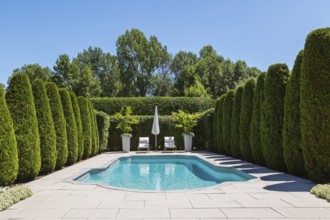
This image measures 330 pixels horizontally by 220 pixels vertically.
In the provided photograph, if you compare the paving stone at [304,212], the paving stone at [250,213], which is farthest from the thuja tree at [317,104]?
the paving stone at [250,213]

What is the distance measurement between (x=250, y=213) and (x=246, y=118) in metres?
7.83

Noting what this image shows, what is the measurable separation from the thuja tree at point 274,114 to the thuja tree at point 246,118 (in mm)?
2025

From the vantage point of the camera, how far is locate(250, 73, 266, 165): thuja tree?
1048cm

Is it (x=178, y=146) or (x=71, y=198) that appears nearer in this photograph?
(x=71, y=198)

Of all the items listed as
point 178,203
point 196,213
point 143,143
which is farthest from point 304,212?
point 143,143

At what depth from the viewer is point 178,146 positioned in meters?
20.3

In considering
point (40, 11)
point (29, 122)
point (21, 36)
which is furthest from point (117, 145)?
point (29, 122)

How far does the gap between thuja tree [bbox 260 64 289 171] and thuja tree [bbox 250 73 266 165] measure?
83 cm

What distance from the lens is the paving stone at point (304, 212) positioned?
4.14 meters

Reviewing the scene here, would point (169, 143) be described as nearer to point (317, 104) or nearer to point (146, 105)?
point (146, 105)

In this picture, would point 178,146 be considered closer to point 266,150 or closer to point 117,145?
point 117,145

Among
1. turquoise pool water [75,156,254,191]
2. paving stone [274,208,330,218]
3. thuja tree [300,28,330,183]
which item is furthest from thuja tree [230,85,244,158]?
paving stone [274,208,330,218]

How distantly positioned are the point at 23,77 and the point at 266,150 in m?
7.71

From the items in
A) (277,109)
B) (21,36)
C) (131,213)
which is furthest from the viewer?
(21,36)
